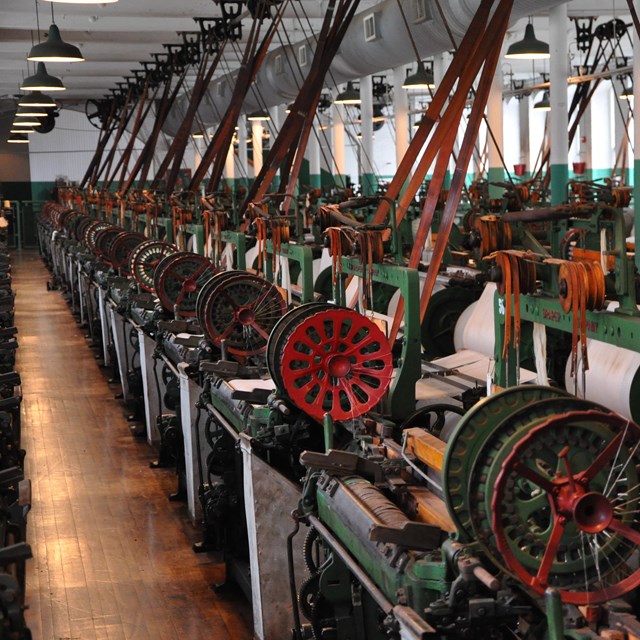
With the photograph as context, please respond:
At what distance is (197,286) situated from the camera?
24.0 feet

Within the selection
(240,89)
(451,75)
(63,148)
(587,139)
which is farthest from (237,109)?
(63,148)

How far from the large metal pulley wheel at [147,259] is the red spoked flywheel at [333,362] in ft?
14.6

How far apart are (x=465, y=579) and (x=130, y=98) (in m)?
18.2

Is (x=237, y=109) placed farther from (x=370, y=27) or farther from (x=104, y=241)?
(x=104, y=241)

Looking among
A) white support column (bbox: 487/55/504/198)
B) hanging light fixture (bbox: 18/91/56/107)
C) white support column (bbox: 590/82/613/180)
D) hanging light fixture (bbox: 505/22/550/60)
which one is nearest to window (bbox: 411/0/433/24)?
hanging light fixture (bbox: 505/22/550/60)

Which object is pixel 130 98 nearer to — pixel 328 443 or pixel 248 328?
pixel 248 328

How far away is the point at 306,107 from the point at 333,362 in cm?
441

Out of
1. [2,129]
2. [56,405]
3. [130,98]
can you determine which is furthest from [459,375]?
[2,129]

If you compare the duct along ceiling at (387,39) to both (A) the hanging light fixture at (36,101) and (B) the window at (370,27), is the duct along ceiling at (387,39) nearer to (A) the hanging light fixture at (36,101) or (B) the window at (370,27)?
(B) the window at (370,27)

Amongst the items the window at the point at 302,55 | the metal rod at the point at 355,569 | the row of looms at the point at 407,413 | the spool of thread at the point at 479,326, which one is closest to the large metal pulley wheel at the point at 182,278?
the row of looms at the point at 407,413

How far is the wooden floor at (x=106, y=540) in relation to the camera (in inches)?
196

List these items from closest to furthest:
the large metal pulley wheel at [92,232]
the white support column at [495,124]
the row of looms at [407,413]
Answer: the row of looms at [407,413]
the large metal pulley wheel at [92,232]
the white support column at [495,124]

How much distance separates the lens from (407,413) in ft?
15.0

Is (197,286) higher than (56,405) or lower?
higher
